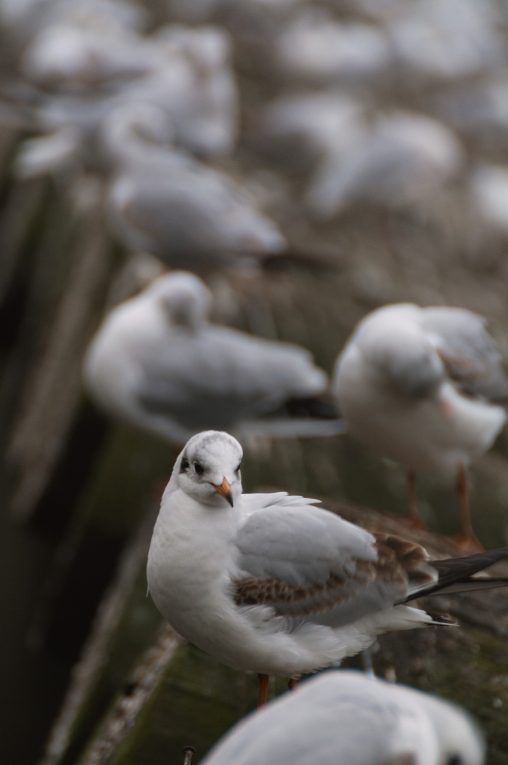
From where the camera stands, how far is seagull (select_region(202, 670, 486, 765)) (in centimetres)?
193

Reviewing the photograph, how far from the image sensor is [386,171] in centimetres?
877

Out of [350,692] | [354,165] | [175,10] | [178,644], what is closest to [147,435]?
[178,644]

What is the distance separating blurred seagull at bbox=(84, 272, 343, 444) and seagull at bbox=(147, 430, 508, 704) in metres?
1.83

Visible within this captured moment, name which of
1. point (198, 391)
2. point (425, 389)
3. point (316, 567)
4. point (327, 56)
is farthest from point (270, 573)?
point (327, 56)

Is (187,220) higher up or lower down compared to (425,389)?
lower down

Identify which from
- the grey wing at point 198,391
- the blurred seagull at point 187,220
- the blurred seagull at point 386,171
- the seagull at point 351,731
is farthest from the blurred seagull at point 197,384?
the blurred seagull at point 386,171

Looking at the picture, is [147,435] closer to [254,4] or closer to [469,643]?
[469,643]

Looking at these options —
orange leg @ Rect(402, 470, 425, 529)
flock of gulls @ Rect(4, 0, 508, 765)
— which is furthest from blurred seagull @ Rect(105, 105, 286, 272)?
orange leg @ Rect(402, 470, 425, 529)

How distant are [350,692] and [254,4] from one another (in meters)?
14.3

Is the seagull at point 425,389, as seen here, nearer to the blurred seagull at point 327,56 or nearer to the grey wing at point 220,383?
the grey wing at point 220,383

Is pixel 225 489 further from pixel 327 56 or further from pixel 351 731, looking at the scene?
pixel 327 56

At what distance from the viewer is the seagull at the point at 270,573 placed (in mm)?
2496

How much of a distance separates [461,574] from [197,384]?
204cm

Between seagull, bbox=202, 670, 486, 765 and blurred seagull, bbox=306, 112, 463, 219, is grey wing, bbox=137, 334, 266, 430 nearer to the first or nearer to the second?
seagull, bbox=202, 670, 486, 765
